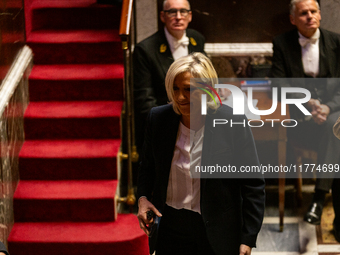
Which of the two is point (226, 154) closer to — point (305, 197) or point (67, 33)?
point (305, 197)

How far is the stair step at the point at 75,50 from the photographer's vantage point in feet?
13.8

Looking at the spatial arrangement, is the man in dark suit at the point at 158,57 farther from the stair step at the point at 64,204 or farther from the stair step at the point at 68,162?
the stair step at the point at 64,204

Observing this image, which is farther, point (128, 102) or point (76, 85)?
point (76, 85)

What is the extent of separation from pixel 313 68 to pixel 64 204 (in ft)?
7.39

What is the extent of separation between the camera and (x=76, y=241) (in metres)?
3.23

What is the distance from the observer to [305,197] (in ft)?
13.7

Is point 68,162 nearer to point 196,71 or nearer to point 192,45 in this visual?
point 192,45

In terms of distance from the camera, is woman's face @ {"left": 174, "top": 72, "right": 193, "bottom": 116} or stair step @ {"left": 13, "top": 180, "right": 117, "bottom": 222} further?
stair step @ {"left": 13, "top": 180, "right": 117, "bottom": 222}

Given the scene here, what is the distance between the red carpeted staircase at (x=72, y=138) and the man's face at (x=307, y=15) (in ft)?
5.02

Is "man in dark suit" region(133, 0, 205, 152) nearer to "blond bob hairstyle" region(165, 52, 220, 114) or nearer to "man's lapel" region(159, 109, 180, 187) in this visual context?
"man's lapel" region(159, 109, 180, 187)

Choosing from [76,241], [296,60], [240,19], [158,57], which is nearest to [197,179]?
[76,241]

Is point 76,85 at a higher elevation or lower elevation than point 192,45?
lower

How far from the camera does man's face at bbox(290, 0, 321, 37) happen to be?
374 centimetres

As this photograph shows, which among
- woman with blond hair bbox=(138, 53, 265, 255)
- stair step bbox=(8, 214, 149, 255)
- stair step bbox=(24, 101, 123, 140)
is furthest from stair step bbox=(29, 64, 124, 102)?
woman with blond hair bbox=(138, 53, 265, 255)
